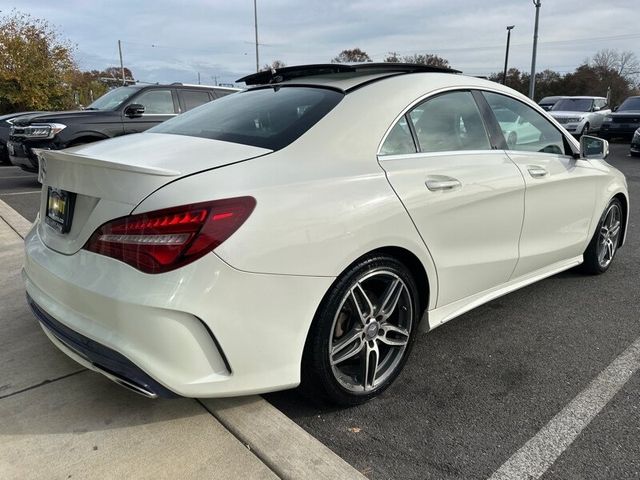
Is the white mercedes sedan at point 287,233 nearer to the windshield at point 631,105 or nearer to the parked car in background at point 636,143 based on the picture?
the parked car in background at point 636,143

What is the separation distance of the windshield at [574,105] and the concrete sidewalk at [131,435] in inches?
759

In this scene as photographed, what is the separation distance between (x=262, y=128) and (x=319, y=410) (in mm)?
1388

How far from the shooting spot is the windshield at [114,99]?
8.58 m

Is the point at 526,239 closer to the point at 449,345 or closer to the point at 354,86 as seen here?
the point at 449,345

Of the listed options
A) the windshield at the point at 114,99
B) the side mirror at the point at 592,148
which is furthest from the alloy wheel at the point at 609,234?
the windshield at the point at 114,99

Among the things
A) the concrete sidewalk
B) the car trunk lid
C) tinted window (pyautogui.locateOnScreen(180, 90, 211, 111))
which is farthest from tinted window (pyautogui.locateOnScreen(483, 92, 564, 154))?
tinted window (pyautogui.locateOnScreen(180, 90, 211, 111))

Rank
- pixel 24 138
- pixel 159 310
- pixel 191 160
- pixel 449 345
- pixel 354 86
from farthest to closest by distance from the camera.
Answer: pixel 24 138
pixel 449 345
pixel 354 86
pixel 191 160
pixel 159 310

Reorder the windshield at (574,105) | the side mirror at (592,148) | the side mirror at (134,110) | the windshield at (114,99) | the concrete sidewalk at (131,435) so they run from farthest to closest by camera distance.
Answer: the windshield at (574,105), the windshield at (114,99), the side mirror at (134,110), the side mirror at (592,148), the concrete sidewalk at (131,435)

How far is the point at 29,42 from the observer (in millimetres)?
22781

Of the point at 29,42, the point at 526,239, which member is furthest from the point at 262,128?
the point at 29,42

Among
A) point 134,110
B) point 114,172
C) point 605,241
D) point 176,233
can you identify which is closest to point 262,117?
point 114,172

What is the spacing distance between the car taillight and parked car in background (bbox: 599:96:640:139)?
18423 mm

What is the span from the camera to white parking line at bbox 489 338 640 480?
2.12 meters

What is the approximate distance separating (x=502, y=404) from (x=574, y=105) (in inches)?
748
